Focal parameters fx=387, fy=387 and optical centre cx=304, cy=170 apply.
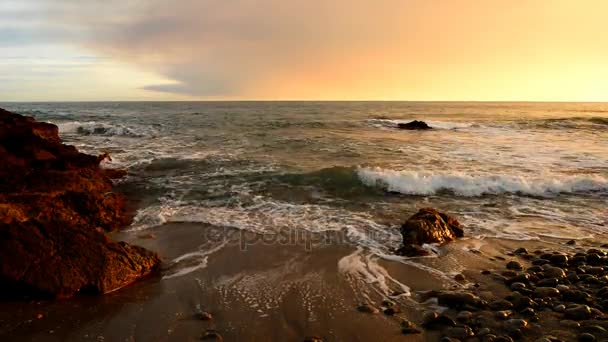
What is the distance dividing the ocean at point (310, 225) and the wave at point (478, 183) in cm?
4

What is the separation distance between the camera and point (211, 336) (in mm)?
4004

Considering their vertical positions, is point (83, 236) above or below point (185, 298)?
above

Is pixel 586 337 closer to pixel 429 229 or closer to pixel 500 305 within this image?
pixel 500 305

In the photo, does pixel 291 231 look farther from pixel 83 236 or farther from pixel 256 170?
pixel 256 170

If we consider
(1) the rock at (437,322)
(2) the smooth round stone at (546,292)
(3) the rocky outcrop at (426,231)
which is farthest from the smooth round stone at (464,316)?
(3) the rocky outcrop at (426,231)

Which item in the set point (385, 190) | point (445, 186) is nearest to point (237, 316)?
point (385, 190)

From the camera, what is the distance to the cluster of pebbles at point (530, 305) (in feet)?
13.5

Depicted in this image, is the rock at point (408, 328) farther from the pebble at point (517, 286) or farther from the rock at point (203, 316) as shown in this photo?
the rock at point (203, 316)

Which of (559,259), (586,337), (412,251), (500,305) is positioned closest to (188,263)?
(412,251)

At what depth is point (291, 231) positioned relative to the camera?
7.50 metres

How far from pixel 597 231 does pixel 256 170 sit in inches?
369

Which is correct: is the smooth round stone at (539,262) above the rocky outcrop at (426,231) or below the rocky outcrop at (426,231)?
below

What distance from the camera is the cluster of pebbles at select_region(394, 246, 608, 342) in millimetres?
4105

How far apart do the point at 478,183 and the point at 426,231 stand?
515 centimetres
